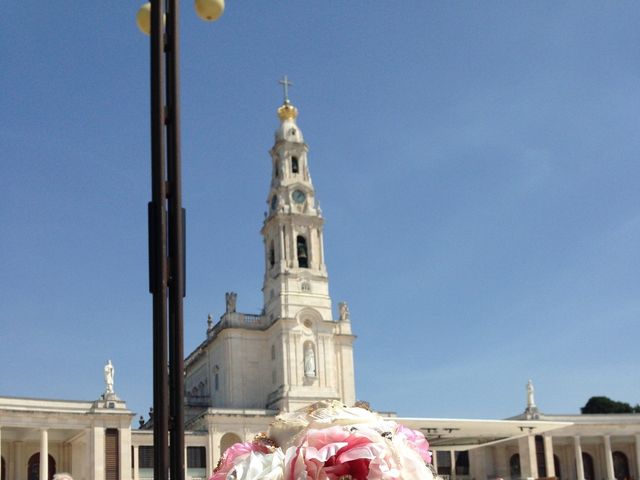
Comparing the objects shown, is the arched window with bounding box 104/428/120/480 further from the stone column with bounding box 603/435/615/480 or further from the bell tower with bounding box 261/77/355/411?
the stone column with bounding box 603/435/615/480

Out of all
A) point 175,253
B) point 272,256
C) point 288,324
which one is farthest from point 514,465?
point 175,253

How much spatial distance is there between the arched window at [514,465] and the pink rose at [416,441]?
72.9 metres

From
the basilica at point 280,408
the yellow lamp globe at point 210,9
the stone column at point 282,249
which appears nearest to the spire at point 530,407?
the basilica at point 280,408

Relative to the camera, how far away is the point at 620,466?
248 feet

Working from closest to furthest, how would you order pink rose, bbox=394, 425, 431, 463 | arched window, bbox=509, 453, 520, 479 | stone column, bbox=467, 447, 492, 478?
pink rose, bbox=394, 425, 431, 463
arched window, bbox=509, 453, 520, 479
stone column, bbox=467, 447, 492, 478

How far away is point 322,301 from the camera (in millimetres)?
65438

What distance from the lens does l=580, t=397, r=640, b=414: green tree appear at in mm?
105125

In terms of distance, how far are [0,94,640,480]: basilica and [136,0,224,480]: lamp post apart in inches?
1839

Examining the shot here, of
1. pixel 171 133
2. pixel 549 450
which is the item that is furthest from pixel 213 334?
pixel 171 133

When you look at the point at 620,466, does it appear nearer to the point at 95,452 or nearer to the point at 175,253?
the point at 95,452

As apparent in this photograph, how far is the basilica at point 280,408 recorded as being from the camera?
5797 centimetres

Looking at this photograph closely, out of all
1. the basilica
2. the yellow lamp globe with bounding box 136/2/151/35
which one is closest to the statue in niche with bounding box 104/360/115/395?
the basilica

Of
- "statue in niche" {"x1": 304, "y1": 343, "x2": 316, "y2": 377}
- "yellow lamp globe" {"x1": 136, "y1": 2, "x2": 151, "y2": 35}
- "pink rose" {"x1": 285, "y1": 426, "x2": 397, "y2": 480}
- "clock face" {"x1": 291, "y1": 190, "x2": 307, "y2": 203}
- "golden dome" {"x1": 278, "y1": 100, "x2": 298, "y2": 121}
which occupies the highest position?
"golden dome" {"x1": 278, "y1": 100, "x2": 298, "y2": 121}

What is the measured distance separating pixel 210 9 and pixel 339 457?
4.74m
